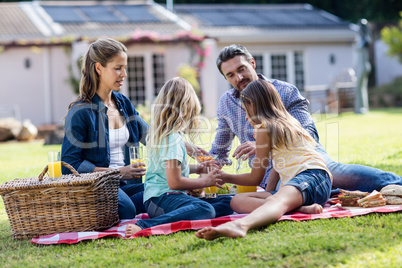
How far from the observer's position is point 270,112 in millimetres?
3863

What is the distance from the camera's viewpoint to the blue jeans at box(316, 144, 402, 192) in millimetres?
4266

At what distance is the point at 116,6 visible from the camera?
20.1 metres

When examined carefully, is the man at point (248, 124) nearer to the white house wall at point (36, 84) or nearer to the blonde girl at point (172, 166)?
the blonde girl at point (172, 166)

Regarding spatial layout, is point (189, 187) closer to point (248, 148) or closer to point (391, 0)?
point (248, 148)

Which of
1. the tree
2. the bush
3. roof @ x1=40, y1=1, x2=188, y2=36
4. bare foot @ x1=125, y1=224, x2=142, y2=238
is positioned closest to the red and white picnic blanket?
bare foot @ x1=125, y1=224, x2=142, y2=238

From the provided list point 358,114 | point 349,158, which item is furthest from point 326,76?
point 349,158

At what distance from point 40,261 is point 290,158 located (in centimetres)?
193

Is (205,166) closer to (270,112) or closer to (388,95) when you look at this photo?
(270,112)

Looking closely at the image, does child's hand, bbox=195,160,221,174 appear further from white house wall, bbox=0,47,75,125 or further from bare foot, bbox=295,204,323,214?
white house wall, bbox=0,47,75,125

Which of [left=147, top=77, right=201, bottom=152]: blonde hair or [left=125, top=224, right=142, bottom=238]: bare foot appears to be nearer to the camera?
[left=125, top=224, right=142, bottom=238]: bare foot

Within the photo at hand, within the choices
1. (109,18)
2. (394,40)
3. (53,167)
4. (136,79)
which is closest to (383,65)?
(394,40)

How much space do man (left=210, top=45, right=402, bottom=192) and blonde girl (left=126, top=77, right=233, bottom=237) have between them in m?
0.57

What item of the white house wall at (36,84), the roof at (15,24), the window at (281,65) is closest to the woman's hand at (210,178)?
the white house wall at (36,84)

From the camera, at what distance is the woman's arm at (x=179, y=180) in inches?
143
